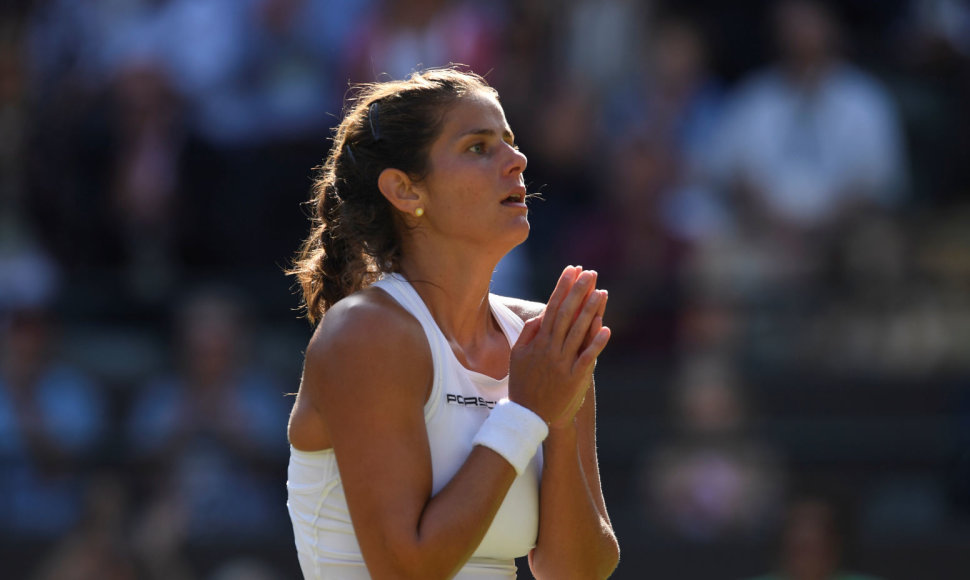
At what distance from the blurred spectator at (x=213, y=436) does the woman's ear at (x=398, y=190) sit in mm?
3530

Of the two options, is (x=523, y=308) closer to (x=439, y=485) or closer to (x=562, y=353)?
(x=562, y=353)

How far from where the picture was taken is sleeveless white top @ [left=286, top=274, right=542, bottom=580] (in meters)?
2.42

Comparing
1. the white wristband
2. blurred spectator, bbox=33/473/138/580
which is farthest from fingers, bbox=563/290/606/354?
blurred spectator, bbox=33/473/138/580

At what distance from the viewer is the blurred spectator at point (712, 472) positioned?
225 inches

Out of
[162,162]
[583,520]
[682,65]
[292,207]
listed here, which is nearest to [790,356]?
[682,65]

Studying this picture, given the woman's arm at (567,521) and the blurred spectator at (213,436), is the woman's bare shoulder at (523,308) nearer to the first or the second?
the woman's arm at (567,521)

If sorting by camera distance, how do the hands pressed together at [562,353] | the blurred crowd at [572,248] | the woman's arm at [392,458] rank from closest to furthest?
the woman's arm at [392,458]
the hands pressed together at [562,353]
the blurred crowd at [572,248]

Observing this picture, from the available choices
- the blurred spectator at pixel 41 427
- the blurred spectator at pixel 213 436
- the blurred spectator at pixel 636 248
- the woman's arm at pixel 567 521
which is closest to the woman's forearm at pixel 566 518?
the woman's arm at pixel 567 521

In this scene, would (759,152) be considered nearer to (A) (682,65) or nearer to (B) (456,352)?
(A) (682,65)

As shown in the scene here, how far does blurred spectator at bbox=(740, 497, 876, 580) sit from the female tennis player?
219 centimetres

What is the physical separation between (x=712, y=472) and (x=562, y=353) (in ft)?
11.7

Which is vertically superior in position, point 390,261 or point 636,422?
point 390,261

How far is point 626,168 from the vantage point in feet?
22.0

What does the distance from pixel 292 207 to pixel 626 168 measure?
Answer: 1718mm
